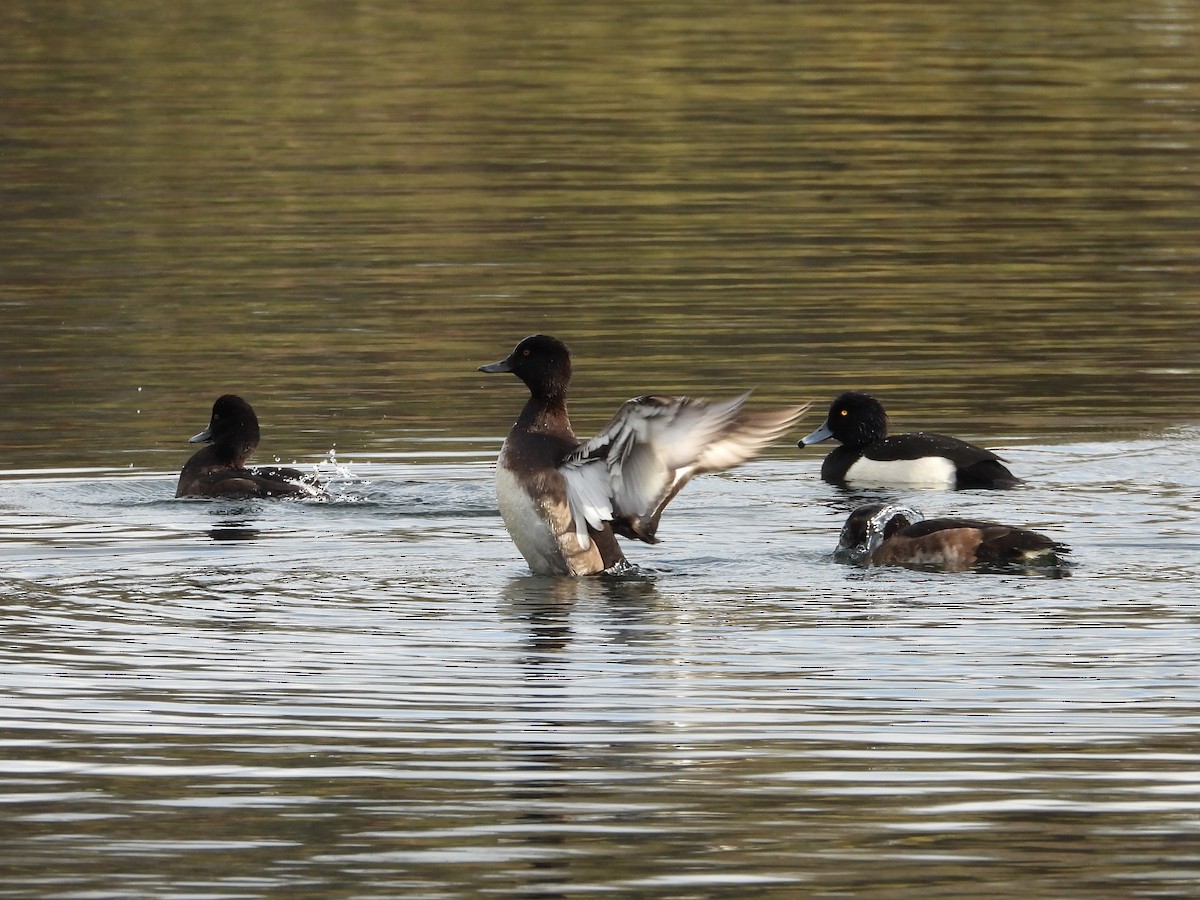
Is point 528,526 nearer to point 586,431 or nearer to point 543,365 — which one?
point 543,365

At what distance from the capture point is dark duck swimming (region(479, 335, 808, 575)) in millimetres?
11086

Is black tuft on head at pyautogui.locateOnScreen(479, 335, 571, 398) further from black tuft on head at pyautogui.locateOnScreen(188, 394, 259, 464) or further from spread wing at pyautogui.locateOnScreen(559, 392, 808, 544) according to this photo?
black tuft on head at pyautogui.locateOnScreen(188, 394, 259, 464)

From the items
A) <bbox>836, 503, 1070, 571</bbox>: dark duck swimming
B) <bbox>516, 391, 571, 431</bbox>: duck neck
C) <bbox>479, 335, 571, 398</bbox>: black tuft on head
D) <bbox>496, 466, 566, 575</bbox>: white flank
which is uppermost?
<bbox>479, 335, 571, 398</bbox>: black tuft on head

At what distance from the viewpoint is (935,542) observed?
12.5m

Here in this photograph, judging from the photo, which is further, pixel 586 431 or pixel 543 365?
pixel 586 431

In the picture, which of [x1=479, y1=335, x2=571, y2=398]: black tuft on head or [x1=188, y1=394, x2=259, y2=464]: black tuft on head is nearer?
[x1=479, y1=335, x2=571, y2=398]: black tuft on head

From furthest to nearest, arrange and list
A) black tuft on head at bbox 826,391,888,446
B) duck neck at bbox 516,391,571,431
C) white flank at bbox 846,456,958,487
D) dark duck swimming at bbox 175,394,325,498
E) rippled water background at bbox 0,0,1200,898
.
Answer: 1. black tuft on head at bbox 826,391,888,446
2. white flank at bbox 846,456,958,487
3. dark duck swimming at bbox 175,394,325,498
4. duck neck at bbox 516,391,571,431
5. rippled water background at bbox 0,0,1200,898

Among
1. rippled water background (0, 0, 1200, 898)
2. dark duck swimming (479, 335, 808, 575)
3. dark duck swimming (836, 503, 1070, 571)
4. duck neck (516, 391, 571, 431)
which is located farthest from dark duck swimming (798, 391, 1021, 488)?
duck neck (516, 391, 571, 431)

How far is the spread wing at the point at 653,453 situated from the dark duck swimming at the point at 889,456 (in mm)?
3464

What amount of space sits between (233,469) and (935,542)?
4.58 metres

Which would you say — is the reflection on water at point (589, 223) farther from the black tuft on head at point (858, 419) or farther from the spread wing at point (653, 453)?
the spread wing at point (653, 453)

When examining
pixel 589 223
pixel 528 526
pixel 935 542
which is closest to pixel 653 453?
pixel 528 526

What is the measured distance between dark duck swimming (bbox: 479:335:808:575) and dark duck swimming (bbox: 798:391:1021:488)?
3.03m

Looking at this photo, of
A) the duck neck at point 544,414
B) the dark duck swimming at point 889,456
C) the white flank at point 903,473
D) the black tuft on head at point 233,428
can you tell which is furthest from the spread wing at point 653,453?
the black tuft on head at point 233,428
